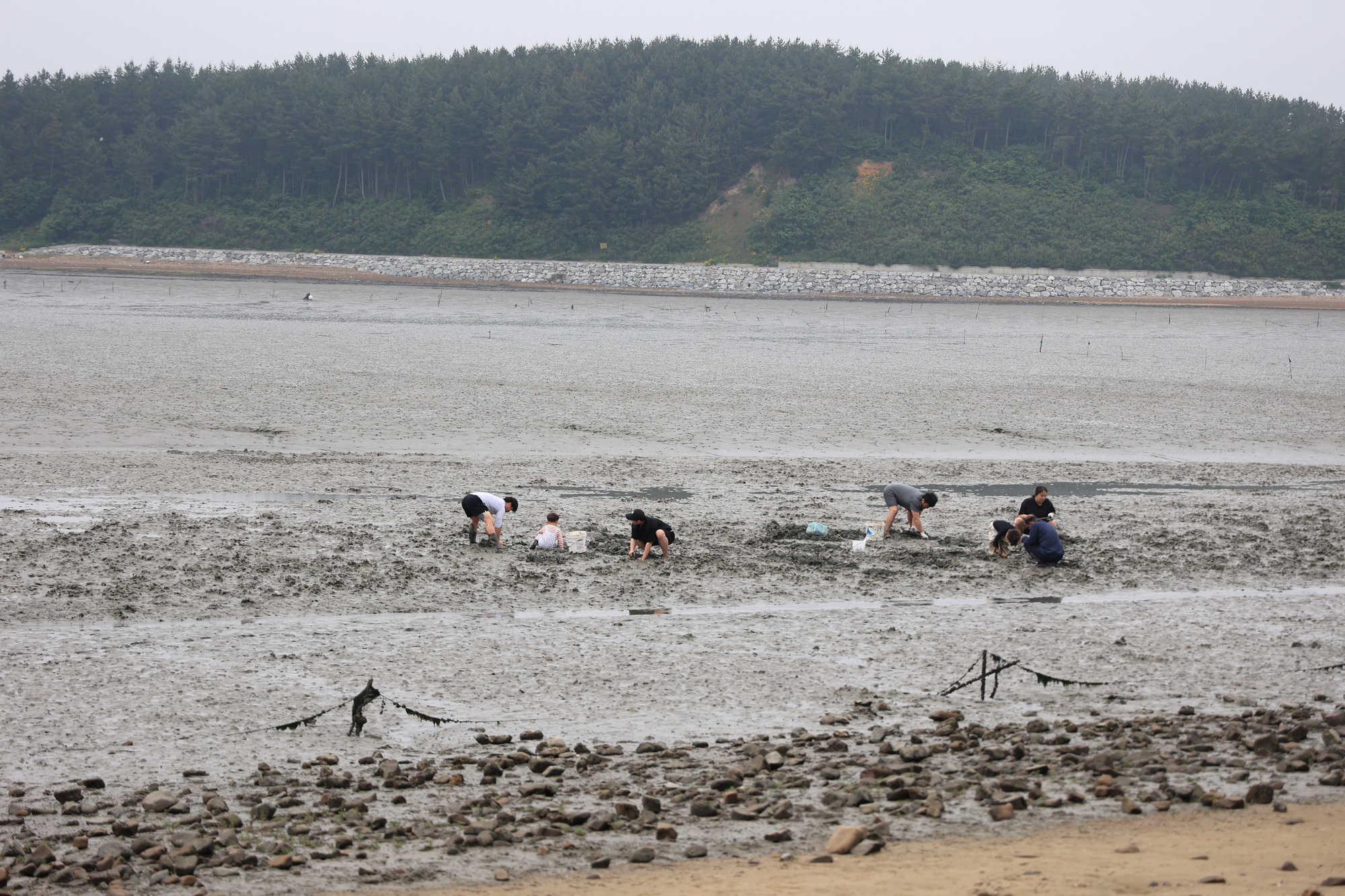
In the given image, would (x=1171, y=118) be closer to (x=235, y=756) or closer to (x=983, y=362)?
(x=983, y=362)

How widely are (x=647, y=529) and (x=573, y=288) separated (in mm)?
64542

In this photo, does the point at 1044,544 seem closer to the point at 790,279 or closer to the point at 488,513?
the point at 488,513

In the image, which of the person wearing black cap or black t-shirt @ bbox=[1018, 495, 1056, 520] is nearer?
the person wearing black cap

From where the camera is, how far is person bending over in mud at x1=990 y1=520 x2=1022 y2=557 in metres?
14.4

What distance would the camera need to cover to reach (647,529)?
13906mm

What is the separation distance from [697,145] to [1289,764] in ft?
299

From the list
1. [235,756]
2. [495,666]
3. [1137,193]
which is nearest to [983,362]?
[495,666]

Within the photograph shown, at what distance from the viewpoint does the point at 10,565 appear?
1280 cm

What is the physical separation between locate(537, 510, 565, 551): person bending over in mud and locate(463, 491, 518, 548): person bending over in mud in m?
0.56

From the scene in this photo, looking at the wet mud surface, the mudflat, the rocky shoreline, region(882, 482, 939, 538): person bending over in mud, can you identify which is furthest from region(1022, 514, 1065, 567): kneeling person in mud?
the rocky shoreline

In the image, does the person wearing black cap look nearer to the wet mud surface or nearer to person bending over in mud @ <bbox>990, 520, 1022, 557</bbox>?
the wet mud surface

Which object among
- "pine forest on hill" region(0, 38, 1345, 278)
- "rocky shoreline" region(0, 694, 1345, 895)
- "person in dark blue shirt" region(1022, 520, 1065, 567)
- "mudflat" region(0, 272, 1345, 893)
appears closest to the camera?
"rocky shoreline" region(0, 694, 1345, 895)

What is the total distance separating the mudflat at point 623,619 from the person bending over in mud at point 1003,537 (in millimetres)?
254

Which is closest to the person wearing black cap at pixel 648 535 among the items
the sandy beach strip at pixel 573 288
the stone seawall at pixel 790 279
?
the sandy beach strip at pixel 573 288
